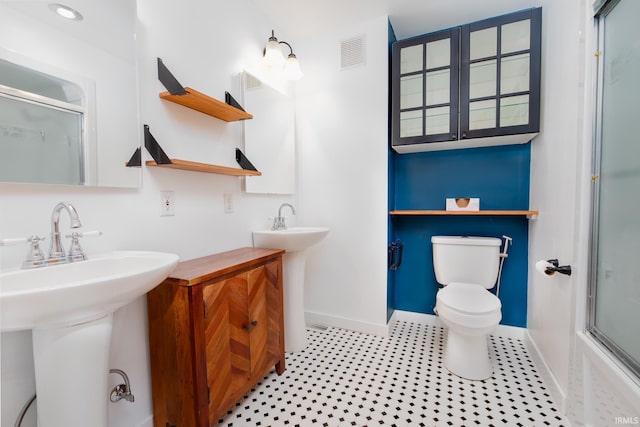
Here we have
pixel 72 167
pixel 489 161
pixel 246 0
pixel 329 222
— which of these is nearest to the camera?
pixel 72 167

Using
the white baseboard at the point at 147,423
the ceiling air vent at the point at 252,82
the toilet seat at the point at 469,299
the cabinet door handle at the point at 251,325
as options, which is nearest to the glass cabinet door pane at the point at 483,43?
the ceiling air vent at the point at 252,82

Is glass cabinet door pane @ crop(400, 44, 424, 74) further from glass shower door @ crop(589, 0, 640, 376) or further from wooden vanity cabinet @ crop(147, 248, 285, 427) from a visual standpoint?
wooden vanity cabinet @ crop(147, 248, 285, 427)

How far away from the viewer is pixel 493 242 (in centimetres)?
197

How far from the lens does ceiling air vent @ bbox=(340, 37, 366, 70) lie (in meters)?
2.15

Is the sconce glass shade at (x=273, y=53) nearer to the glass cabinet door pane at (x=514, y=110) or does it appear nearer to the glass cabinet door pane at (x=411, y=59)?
the glass cabinet door pane at (x=411, y=59)

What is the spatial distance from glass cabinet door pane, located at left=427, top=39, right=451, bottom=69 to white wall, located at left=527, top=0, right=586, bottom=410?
58 cm

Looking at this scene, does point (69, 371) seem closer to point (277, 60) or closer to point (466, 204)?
point (277, 60)

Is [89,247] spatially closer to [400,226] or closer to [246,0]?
[246,0]

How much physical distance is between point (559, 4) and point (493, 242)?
1.47 metres

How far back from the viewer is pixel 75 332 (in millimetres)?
819

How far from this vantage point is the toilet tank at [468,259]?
198cm

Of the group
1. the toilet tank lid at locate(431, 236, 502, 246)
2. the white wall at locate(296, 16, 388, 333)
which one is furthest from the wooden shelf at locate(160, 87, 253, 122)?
the toilet tank lid at locate(431, 236, 502, 246)

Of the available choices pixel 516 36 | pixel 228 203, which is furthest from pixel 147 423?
pixel 516 36

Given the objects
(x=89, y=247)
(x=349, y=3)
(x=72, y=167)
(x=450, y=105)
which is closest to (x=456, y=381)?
(x=450, y=105)
